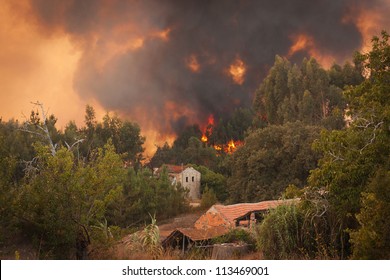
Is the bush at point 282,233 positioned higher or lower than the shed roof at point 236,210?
lower

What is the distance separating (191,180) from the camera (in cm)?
4441

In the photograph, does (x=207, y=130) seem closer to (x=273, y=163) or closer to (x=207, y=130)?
(x=207, y=130)

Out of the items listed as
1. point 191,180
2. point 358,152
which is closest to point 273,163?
point 191,180

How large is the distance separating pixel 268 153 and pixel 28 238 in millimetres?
24102

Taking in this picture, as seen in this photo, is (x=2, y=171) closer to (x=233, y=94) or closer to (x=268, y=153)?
(x=268, y=153)

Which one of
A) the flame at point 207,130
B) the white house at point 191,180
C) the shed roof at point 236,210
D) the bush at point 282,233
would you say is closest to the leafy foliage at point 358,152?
the bush at point 282,233

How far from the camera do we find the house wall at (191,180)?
43719mm

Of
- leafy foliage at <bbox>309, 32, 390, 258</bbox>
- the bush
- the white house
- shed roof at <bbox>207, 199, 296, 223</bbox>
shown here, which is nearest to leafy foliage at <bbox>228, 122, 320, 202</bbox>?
shed roof at <bbox>207, 199, 296, 223</bbox>

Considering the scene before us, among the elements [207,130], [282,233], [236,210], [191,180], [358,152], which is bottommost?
[282,233]

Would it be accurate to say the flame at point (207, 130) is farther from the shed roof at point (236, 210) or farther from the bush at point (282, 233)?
the bush at point (282, 233)

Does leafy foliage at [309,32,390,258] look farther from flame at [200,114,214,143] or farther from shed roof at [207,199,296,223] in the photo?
flame at [200,114,214,143]

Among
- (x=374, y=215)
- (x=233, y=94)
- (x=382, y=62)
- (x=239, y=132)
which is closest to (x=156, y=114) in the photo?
(x=382, y=62)

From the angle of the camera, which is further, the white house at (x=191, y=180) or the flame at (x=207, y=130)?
the flame at (x=207, y=130)
